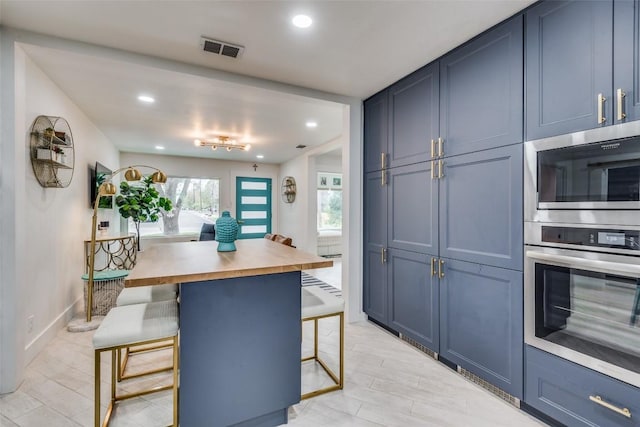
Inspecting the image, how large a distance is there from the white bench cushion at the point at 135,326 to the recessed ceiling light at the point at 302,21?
1.96 meters

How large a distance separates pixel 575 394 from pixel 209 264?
80.9 inches

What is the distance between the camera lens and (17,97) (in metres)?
1.99

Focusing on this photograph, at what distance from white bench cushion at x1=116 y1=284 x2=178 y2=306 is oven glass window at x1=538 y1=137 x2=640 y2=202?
8.20ft

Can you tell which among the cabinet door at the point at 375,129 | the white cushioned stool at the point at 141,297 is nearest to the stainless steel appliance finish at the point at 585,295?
the cabinet door at the point at 375,129

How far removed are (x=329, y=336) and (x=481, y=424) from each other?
1.46m

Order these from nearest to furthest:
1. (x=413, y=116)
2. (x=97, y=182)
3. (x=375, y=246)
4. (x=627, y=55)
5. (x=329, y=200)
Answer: (x=627, y=55) < (x=413, y=116) < (x=375, y=246) < (x=97, y=182) < (x=329, y=200)

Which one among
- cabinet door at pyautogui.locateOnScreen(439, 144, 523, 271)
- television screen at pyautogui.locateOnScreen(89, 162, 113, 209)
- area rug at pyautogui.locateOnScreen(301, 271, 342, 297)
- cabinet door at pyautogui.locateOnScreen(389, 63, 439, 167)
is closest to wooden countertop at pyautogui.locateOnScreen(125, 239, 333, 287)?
cabinet door at pyautogui.locateOnScreen(439, 144, 523, 271)

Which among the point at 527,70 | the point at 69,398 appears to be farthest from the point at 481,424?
the point at 69,398

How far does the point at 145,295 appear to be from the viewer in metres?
2.10

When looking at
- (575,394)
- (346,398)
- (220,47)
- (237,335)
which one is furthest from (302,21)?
(575,394)

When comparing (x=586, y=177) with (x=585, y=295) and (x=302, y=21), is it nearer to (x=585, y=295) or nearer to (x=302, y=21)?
(x=585, y=295)

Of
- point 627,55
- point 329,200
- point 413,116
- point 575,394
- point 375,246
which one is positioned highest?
point 413,116

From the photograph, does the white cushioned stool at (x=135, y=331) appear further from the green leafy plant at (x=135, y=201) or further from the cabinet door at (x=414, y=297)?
the green leafy plant at (x=135, y=201)

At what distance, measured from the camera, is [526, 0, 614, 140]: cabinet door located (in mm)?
1477
